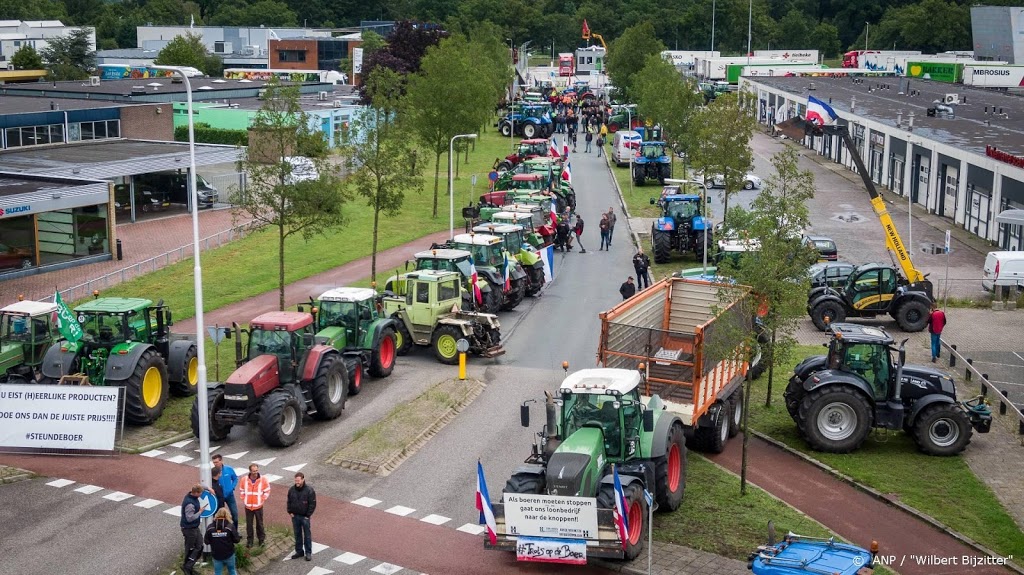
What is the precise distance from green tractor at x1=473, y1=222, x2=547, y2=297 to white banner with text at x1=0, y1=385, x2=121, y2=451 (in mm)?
16583

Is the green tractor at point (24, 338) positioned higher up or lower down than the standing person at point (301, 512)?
higher up

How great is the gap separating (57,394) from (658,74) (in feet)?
164

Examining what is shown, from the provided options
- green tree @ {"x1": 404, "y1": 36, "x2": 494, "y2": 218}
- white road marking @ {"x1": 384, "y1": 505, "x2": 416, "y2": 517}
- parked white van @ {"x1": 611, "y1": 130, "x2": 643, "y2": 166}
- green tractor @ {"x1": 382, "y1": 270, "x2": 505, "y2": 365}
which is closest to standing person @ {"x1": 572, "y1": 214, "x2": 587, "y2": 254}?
green tree @ {"x1": 404, "y1": 36, "x2": 494, "y2": 218}

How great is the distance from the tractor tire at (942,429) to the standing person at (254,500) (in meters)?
12.3

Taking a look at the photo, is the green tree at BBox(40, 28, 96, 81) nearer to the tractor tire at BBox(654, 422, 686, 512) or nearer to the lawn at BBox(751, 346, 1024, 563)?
the lawn at BBox(751, 346, 1024, 563)

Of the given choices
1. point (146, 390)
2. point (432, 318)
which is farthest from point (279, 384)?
point (432, 318)

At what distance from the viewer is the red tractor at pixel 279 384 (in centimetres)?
2158

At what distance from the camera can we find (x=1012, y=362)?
29.5 meters

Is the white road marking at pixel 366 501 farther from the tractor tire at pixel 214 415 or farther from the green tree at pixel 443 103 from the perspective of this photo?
the green tree at pixel 443 103

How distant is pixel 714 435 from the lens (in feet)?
71.3

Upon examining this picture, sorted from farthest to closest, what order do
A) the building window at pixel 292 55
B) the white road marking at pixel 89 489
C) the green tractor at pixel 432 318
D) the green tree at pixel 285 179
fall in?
the building window at pixel 292 55 < the green tree at pixel 285 179 < the green tractor at pixel 432 318 < the white road marking at pixel 89 489

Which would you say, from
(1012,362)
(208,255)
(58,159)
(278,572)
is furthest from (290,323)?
(58,159)

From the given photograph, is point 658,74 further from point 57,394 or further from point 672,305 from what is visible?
point 57,394

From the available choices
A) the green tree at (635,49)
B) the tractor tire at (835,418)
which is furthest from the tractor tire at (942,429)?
the green tree at (635,49)
